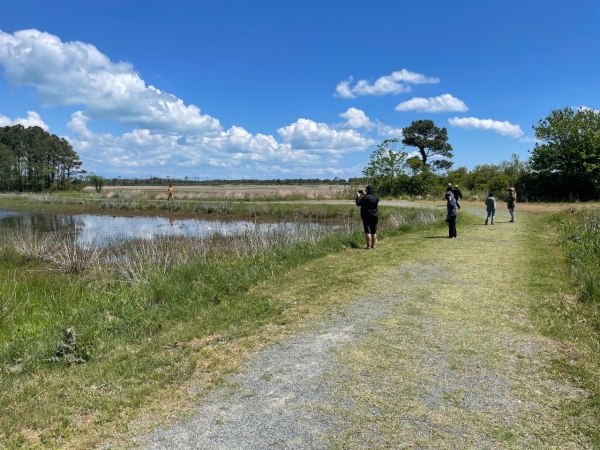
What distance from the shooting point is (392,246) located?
42.9 ft

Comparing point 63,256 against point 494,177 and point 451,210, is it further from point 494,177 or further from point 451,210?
point 494,177

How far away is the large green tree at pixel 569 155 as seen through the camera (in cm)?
3584

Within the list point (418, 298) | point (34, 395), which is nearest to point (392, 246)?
point (418, 298)

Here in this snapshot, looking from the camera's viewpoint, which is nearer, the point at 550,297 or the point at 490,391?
the point at 490,391

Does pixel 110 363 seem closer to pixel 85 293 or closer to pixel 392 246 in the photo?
pixel 85 293

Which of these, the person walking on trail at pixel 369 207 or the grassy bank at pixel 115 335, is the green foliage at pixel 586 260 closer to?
the person walking on trail at pixel 369 207

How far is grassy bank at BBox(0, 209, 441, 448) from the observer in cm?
378

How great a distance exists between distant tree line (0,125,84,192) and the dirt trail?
270 ft

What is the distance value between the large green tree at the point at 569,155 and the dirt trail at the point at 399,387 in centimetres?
3660

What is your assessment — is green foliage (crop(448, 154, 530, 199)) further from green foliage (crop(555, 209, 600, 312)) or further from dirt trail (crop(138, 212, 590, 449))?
dirt trail (crop(138, 212, 590, 449))

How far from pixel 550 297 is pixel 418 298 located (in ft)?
7.67

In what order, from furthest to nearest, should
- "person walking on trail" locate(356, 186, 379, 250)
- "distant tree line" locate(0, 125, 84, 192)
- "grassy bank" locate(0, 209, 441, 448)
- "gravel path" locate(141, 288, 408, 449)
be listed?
"distant tree line" locate(0, 125, 84, 192)
"person walking on trail" locate(356, 186, 379, 250)
"grassy bank" locate(0, 209, 441, 448)
"gravel path" locate(141, 288, 408, 449)

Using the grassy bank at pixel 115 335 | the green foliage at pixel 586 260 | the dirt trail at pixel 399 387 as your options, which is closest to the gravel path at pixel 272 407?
the dirt trail at pixel 399 387

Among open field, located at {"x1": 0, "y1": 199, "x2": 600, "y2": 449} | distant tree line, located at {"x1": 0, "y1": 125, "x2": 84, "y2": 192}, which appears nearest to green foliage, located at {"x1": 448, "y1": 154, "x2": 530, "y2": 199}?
open field, located at {"x1": 0, "y1": 199, "x2": 600, "y2": 449}
